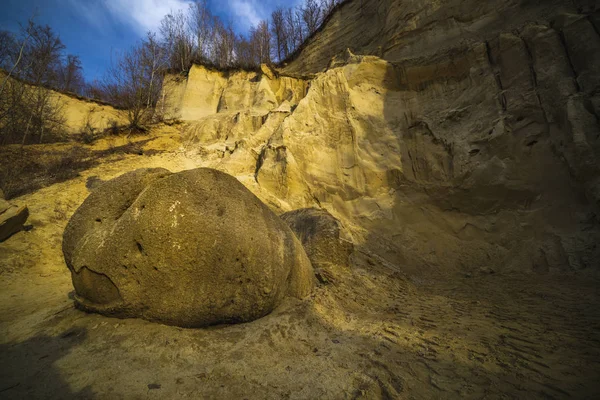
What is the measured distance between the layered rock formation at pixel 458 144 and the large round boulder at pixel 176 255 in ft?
13.0

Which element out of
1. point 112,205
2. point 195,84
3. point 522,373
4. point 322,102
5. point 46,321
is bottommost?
point 522,373

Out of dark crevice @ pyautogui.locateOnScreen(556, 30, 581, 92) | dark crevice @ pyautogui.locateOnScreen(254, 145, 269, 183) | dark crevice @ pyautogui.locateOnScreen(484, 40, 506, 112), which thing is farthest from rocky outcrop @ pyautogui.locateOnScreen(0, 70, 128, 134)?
dark crevice @ pyautogui.locateOnScreen(556, 30, 581, 92)

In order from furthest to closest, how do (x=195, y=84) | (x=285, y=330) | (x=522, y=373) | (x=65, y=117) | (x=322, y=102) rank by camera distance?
(x=195, y=84) < (x=65, y=117) < (x=322, y=102) < (x=285, y=330) < (x=522, y=373)

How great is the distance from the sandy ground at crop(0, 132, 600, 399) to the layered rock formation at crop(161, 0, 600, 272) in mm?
2215

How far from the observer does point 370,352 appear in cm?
225

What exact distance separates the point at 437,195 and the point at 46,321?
742 centimetres

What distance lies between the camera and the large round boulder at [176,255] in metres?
2.19

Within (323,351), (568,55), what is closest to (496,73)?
(568,55)

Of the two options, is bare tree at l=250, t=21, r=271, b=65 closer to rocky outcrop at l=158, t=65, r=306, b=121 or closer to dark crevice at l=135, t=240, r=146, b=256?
rocky outcrop at l=158, t=65, r=306, b=121

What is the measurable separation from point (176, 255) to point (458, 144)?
706 cm

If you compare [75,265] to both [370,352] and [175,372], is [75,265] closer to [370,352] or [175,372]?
[175,372]

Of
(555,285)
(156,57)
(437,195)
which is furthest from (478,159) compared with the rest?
(156,57)

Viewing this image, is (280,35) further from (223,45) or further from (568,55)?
(568,55)

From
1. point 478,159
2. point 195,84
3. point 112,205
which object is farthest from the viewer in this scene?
point 195,84
